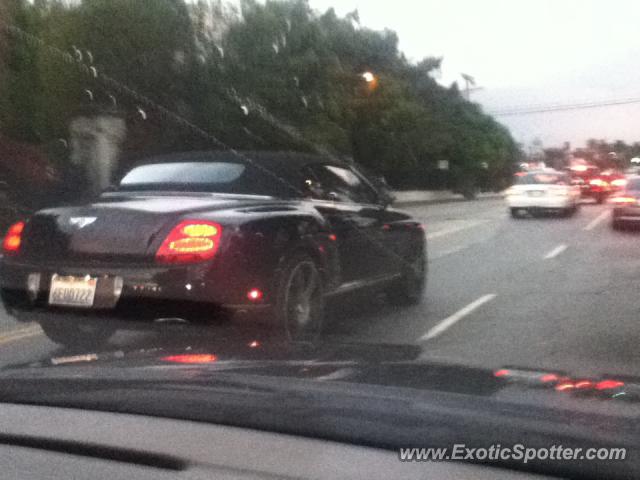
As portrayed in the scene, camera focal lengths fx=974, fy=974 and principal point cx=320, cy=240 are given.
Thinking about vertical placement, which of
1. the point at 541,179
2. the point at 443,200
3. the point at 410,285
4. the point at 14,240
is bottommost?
the point at 443,200

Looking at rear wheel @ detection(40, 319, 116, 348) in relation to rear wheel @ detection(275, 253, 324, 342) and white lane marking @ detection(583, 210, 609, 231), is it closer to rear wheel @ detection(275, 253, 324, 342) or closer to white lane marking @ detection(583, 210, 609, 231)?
rear wheel @ detection(275, 253, 324, 342)

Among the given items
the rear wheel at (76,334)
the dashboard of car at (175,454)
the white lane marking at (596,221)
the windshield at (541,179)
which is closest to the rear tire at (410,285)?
the rear wheel at (76,334)

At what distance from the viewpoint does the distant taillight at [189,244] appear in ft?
19.9

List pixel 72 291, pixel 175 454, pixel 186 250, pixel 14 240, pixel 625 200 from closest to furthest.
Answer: pixel 175 454 < pixel 186 250 < pixel 72 291 < pixel 14 240 < pixel 625 200

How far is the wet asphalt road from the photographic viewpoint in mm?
6629

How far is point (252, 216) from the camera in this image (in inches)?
250

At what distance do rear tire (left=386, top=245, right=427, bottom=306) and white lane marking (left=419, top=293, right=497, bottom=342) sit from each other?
1.66 feet

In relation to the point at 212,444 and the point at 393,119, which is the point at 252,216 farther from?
the point at 393,119

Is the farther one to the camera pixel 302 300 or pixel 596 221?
pixel 596 221

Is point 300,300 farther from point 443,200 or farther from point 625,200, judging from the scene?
point 443,200

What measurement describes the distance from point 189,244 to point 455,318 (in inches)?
133

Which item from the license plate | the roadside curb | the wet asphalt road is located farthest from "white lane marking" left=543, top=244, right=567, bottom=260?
the license plate

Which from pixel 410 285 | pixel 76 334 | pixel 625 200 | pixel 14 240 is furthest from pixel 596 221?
pixel 14 240

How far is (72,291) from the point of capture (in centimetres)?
616
